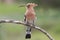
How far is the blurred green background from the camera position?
5598mm

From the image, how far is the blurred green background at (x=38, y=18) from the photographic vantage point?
5.60m

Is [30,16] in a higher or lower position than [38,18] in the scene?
higher

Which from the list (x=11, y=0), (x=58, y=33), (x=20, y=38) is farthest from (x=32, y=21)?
A: (x=11, y=0)

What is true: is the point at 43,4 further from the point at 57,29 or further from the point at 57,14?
the point at 57,29

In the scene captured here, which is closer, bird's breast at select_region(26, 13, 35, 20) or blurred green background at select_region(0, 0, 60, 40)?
bird's breast at select_region(26, 13, 35, 20)

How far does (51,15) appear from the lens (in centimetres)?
702

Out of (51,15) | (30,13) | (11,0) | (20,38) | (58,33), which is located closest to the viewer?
(30,13)

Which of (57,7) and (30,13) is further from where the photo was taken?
(57,7)

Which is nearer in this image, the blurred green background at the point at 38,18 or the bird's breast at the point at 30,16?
the bird's breast at the point at 30,16

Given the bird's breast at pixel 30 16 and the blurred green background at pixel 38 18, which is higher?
the bird's breast at pixel 30 16

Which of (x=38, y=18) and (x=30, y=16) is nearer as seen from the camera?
(x=30, y=16)

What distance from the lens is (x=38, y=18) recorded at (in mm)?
6656

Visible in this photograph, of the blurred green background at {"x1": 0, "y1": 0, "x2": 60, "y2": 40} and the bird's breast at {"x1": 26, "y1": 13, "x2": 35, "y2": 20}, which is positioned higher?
the bird's breast at {"x1": 26, "y1": 13, "x2": 35, "y2": 20}

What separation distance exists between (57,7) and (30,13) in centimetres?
529
